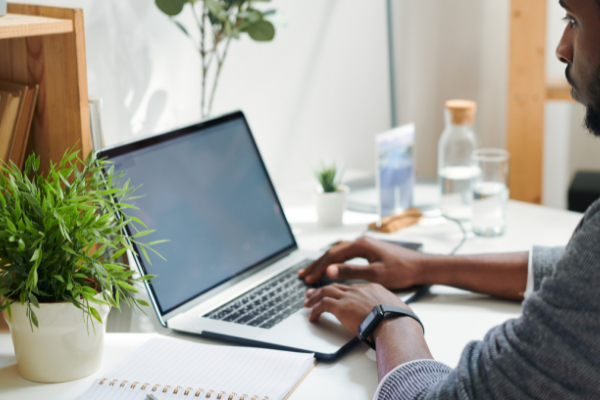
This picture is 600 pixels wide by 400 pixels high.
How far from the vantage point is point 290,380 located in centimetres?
70

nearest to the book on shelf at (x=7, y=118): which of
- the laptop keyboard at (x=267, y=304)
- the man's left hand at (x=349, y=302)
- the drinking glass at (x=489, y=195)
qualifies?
the laptop keyboard at (x=267, y=304)

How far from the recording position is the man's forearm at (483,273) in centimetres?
97

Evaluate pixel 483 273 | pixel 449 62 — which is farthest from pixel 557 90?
pixel 483 273

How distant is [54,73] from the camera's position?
89 cm

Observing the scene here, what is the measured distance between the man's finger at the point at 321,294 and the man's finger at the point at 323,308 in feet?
0.06

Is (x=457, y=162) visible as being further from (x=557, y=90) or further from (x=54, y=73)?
(x=54, y=73)

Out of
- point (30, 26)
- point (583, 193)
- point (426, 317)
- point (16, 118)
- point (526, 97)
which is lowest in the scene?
point (583, 193)

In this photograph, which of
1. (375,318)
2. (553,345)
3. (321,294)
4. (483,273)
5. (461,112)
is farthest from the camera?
(461,112)

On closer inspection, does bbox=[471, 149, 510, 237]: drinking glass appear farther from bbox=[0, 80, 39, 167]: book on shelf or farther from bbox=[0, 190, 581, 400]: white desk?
bbox=[0, 80, 39, 167]: book on shelf

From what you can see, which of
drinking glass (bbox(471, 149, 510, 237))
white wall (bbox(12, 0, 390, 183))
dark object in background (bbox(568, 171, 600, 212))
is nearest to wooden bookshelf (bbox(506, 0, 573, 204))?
dark object in background (bbox(568, 171, 600, 212))

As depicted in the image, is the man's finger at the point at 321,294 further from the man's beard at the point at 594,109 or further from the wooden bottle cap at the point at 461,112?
the wooden bottle cap at the point at 461,112

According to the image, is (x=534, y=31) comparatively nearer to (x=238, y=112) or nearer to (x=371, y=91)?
(x=371, y=91)

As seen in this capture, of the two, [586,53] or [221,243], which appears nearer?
[586,53]

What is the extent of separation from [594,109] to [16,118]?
0.78 meters
